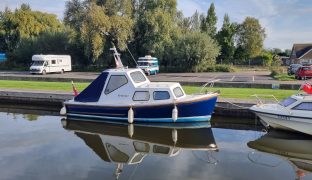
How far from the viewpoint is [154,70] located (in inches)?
1916

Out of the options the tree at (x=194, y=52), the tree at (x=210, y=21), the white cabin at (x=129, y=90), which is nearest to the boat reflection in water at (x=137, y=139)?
the white cabin at (x=129, y=90)

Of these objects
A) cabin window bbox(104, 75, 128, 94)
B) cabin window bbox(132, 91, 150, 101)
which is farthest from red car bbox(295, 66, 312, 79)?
cabin window bbox(104, 75, 128, 94)

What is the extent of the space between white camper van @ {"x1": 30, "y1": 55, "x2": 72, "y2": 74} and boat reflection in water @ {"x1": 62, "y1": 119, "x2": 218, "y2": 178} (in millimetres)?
29063

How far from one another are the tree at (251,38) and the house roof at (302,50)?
12.2 meters

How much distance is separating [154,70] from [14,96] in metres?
24.6

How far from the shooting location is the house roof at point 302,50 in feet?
279

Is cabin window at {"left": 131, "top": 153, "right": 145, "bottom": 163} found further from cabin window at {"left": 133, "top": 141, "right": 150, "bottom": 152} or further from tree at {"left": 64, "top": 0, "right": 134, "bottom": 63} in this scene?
tree at {"left": 64, "top": 0, "right": 134, "bottom": 63}

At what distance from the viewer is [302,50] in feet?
290

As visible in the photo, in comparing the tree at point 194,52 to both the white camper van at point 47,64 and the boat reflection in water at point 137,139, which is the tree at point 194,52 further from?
the boat reflection in water at point 137,139

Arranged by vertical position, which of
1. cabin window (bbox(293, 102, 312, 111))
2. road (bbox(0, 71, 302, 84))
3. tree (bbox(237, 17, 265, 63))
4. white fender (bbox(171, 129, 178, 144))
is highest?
tree (bbox(237, 17, 265, 63))

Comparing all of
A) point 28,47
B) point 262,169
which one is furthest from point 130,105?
point 28,47

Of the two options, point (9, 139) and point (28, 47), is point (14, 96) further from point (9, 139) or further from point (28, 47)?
point (28, 47)

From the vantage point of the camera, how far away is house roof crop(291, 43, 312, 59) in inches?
3351

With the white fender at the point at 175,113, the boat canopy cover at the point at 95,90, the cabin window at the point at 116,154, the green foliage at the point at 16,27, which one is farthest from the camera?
the green foliage at the point at 16,27
